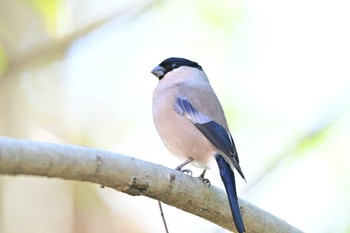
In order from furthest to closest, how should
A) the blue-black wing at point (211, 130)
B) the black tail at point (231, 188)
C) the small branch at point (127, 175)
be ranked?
the blue-black wing at point (211, 130)
the black tail at point (231, 188)
the small branch at point (127, 175)

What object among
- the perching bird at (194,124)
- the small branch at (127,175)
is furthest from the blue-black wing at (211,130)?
the small branch at (127,175)

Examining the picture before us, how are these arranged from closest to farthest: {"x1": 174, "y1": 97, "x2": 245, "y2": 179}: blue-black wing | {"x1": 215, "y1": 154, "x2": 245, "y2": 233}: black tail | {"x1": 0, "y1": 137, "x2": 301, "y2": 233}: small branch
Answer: {"x1": 0, "y1": 137, "x2": 301, "y2": 233}: small branch < {"x1": 215, "y1": 154, "x2": 245, "y2": 233}: black tail < {"x1": 174, "y1": 97, "x2": 245, "y2": 179}: blue-black wing

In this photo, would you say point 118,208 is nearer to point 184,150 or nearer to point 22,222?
point 22,222

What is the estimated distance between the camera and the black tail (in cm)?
192

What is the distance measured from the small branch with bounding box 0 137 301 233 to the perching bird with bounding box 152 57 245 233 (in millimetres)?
209

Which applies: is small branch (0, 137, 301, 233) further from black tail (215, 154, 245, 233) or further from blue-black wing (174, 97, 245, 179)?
blue-black wing (174, 97, 245, 179)

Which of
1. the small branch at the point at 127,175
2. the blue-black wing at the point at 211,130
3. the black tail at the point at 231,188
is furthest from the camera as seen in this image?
the blue-black wing at the point at 211,130

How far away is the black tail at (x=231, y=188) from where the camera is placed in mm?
1924

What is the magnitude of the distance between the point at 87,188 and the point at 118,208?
20 centimetres

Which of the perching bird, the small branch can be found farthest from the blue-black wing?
the small branch

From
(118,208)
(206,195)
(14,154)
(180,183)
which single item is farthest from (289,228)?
(118,208)

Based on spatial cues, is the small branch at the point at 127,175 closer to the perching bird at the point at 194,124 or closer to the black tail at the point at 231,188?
the black tail at the point at 231,188

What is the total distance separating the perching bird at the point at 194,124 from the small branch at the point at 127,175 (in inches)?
8.2

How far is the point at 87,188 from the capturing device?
3.68 meters
